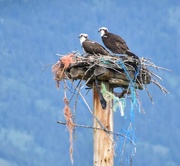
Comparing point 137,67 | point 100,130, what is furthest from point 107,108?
point 137,67

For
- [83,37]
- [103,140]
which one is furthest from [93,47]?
[103,140]

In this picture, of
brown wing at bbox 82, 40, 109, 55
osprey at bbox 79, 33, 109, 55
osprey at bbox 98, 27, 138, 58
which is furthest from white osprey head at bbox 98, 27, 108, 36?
brown wing at bbox 82, 40, 109, 55

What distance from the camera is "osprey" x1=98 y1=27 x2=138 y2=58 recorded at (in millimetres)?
7941

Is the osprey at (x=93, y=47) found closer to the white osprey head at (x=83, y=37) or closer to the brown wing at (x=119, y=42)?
the white osprey head at (x=83, y=37)

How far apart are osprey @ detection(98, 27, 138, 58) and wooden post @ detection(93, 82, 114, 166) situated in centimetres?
129

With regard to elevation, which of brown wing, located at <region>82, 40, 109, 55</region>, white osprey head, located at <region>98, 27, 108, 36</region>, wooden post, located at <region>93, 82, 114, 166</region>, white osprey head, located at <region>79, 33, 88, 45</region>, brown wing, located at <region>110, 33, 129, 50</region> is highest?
white osprey head, located at <region>98, 27, 108, 36</region>

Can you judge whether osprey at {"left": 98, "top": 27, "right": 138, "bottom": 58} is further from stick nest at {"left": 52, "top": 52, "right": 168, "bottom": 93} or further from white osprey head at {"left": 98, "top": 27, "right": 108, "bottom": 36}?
stick nest at {"left": 52, "top": 52, "right": 168, "bottom": 93}

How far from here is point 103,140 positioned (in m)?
6.58

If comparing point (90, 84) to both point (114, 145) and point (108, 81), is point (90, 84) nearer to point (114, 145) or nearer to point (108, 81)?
point (108, 81)

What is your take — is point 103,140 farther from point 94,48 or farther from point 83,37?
point 83,37

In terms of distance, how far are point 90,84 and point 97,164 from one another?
134 cm

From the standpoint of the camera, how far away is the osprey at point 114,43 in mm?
7941

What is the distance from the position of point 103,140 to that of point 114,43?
7.63ft

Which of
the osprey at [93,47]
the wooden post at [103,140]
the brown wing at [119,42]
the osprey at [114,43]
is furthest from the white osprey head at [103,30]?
the wooden post at [103,140]
